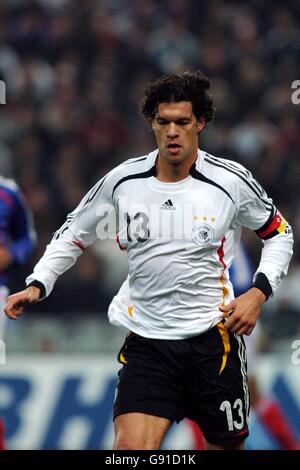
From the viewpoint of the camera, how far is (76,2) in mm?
13891

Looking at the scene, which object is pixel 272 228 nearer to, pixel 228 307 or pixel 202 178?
pixel 202 178

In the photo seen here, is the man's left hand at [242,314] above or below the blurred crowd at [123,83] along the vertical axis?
below

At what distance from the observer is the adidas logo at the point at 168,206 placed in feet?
18.0

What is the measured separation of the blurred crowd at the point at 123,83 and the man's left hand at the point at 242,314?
19.5ft

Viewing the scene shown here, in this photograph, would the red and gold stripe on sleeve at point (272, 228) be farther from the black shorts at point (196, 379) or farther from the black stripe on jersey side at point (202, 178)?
the black shorts at point (196, 379)

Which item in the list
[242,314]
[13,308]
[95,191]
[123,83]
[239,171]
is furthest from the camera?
[123,83]

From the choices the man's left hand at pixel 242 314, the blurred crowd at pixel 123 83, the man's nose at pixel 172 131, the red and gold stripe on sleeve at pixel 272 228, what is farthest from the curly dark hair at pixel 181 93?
the blurred crowd at pixel 123 83

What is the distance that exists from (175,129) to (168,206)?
38 cm

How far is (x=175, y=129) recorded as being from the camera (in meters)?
5.42

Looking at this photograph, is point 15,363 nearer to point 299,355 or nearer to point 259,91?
point 299,355

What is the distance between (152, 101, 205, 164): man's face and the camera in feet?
17.8

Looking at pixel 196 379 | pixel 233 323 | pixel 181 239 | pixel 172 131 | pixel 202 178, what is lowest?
pixel 196 379

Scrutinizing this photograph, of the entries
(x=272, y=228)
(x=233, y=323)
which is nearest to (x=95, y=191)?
(x=272, y=228)

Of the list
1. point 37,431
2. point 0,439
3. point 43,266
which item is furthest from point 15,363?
point 43,266
